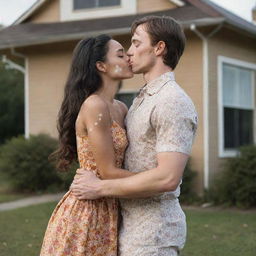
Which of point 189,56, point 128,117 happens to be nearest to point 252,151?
point 189,56

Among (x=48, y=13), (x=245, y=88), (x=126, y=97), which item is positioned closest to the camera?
(x=126, y=97)

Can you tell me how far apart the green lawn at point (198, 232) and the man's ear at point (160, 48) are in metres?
4.53

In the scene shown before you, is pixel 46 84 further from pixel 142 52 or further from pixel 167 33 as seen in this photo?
pixel 167 33

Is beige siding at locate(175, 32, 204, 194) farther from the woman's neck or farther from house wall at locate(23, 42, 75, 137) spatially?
the woman's neck

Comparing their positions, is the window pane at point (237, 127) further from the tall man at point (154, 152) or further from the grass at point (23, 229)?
the tall man at point (154, 152)

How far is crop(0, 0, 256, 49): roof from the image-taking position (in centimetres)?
1155

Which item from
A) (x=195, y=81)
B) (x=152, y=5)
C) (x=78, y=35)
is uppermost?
(x=152, y=5)

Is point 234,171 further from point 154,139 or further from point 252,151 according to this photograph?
point 154,139

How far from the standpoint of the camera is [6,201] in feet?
40.0

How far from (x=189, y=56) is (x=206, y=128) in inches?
61.0

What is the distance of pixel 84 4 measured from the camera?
14102 mm

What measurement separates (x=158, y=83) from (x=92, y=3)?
11446mm

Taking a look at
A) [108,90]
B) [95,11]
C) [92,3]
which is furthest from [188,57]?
[108,90]

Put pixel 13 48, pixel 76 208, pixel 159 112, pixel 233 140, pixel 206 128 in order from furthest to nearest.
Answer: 1. pixel 13 48
2. pixel 233 140
3. pixel 206 128
4. pixel 76 208
5. pixel 159 112
